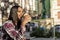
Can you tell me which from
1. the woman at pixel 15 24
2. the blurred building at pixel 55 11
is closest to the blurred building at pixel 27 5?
the blurred building at pixel 55 11

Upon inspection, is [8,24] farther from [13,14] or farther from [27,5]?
[27,5]

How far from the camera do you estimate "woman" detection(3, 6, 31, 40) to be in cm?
112

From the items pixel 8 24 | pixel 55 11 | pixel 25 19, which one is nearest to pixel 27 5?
pixel 55 11

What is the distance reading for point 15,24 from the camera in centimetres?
119

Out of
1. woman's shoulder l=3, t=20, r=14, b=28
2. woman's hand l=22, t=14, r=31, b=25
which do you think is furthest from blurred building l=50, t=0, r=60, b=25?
woman's shoulder l=3, t=20, r=14, b=28

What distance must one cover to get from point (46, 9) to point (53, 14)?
126 millimetres

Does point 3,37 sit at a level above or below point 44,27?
above

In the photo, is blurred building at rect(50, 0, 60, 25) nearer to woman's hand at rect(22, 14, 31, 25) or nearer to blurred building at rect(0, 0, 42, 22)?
blurred building at rect(0, 0, 42, 22)

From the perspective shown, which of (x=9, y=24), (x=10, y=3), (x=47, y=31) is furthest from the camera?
(x=47, y=31)

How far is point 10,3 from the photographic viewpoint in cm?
262

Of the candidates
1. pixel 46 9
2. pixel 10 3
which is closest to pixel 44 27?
pixel 46 9

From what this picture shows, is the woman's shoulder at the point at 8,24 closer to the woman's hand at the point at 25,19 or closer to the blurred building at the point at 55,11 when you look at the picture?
the woman's hand at the point at 25,19

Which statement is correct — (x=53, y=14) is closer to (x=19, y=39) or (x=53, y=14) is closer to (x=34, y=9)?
(x=34, y=9)

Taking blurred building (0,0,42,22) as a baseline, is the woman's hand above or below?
above
